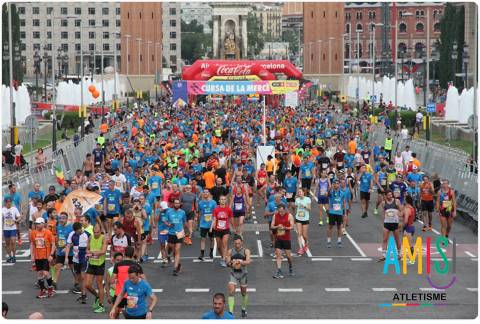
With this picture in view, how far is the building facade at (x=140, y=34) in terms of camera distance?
123750mm

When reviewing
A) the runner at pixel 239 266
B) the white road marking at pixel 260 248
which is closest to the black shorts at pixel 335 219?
the white road marking at pixel 260 248

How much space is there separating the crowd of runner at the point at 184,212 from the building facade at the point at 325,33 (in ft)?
291

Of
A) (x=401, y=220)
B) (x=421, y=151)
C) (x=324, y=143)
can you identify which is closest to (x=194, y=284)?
(x=401, y=220)

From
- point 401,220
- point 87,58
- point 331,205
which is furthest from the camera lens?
point 87,58

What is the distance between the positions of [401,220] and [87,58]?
16296 centimetres

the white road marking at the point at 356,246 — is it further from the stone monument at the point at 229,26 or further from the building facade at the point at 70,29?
the stone monument at the point at 229,26

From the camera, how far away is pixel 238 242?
15562 millimetres

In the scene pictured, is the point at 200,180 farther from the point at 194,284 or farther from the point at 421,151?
the point at 421,151

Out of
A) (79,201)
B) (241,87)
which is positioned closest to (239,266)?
(79,201)

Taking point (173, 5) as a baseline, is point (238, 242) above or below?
below

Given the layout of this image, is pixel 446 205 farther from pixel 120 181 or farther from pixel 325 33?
pixel 325 33

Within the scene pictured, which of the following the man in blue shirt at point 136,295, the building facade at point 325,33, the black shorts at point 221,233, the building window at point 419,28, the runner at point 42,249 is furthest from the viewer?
the building window at point 419,28

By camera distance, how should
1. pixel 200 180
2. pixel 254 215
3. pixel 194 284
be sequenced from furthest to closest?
pixel 254 215, pixel 200 180, pixel 194 284

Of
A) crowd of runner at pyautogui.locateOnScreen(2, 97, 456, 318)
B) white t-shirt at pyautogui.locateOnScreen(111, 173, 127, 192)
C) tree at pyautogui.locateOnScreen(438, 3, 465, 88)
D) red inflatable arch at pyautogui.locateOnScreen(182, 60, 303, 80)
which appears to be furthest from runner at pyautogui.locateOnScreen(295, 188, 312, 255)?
tree at pyautogui.locateOnScreen(438, 3, 465, 88)
